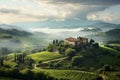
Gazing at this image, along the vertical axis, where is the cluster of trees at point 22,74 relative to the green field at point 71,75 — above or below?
above

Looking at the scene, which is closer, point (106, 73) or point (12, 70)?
point (12, 70)

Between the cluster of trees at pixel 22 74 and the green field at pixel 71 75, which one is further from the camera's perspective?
the green field at pixel 71 75

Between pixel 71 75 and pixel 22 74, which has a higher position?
pixel 22 74

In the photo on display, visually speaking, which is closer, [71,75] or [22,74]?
[22,74]

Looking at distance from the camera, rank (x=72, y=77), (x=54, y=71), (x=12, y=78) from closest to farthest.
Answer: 1. (x=12, y=78)
2. (x=72, y=77)
3. (x=54, y=71)

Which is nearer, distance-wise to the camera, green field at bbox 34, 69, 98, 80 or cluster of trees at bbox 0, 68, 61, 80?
cluster of trees at bbox 0, 68, 61, 80

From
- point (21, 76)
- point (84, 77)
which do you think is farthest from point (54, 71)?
point (21, 76)

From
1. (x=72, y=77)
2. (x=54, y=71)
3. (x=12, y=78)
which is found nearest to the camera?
(x=12, y=78)

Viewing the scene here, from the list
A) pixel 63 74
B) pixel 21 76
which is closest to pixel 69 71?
pixel 63 74

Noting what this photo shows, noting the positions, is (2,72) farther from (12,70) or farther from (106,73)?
(106,73)

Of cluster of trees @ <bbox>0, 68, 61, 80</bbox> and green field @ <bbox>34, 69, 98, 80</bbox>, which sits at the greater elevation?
cluster of trees @ <bbox>0, 68, 61, 80</bbox>
